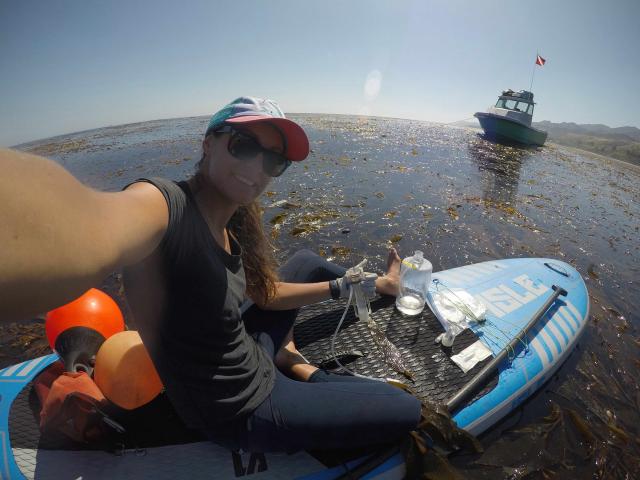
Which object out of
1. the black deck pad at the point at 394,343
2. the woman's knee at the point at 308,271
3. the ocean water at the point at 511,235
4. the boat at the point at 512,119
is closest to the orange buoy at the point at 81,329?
the woman's knee at the point at 308,271

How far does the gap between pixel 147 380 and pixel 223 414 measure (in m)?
0.71

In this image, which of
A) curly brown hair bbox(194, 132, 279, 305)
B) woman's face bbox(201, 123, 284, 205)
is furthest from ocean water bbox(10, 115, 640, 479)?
curly brown hair bbox(194, 132, 279, 305)

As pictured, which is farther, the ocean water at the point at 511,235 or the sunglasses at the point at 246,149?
the ocean water at the point at 511,235

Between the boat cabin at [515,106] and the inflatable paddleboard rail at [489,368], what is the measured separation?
99.7 ft

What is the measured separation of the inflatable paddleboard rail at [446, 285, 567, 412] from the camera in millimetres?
2420

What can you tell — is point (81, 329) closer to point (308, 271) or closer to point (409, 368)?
point (308, 271)

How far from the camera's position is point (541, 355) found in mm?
3098

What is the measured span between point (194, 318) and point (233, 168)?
2.65 ft

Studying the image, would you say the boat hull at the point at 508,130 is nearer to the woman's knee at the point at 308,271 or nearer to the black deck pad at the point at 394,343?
the black deck pad at the point at 394,343

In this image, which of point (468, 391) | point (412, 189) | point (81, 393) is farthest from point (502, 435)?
point (412, 189)

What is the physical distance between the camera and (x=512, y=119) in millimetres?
26141

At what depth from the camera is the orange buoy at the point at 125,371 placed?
1.81 meters

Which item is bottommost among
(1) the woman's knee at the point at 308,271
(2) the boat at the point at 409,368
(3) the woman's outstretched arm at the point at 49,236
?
(2) the boat at the point at 409,368

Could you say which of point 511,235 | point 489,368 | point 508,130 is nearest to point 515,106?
point 508,130
